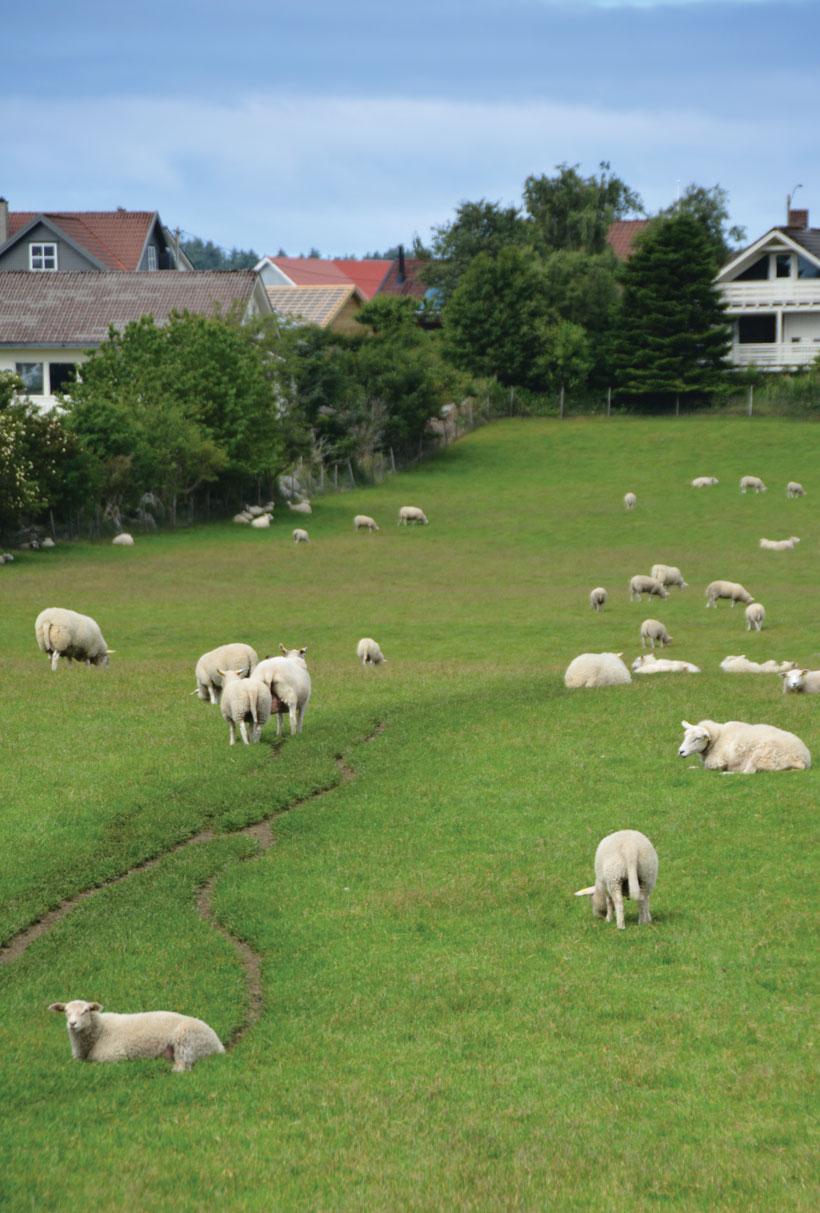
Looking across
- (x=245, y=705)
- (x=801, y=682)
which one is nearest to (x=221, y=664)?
(x=245, y=705)

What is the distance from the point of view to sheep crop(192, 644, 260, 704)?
972 inches

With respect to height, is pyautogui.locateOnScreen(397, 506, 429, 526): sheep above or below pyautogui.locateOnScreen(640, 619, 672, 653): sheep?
above

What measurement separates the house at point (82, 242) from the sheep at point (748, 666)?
5540 cm

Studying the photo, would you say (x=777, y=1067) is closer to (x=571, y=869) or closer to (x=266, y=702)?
(x=571, y=869)

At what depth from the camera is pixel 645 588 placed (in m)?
43.2

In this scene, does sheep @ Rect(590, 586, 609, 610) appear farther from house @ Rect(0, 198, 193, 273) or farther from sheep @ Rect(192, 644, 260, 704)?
house @ Rect(0, 198, 193, 273)

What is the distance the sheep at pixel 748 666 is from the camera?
29.2 metres

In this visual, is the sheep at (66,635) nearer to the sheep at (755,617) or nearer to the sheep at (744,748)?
the sheep at (744,748)

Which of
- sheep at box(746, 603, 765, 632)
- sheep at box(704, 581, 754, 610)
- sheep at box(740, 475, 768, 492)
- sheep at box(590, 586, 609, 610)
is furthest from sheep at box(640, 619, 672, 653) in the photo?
sheep at box(740, 475, 768, 492)

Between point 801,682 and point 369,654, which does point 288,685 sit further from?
point 369,654

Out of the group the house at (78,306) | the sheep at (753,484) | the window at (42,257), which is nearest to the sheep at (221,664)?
the sheep at (753,484)

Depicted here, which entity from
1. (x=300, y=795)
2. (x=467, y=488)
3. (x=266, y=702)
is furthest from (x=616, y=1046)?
(x=467, y=488)

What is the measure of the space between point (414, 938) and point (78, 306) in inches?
2558

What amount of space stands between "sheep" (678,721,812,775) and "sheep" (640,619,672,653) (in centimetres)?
1415
